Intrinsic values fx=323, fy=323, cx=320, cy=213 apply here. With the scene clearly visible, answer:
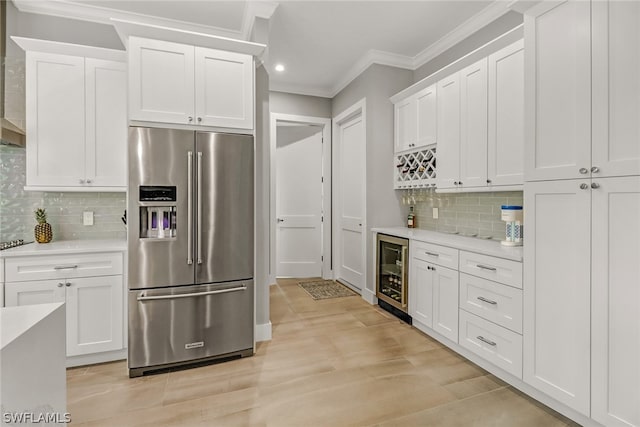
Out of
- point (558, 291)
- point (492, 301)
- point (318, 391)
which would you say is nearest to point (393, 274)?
point (492, 301)

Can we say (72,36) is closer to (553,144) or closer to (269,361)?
(269,361)

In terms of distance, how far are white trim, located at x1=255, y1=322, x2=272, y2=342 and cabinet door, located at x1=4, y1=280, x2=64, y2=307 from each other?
151 cm

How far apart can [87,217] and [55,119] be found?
2.78ft

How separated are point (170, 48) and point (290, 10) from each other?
4.03ft

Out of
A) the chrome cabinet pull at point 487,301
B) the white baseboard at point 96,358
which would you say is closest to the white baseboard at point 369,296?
the chrome cabinet pull at point 487,301

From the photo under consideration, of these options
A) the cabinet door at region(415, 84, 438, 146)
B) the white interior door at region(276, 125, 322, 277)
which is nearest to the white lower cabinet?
the white interior door at region(276, 125, 322, 277)

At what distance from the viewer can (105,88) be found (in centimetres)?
269

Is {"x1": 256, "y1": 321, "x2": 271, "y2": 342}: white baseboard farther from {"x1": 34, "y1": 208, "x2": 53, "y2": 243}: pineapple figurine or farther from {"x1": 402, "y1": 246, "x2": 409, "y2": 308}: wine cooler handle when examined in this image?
{"x1": 34, "y1": 208, "x2": 53, "y2": 243}: pineapple figurine

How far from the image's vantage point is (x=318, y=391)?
7.10 ft

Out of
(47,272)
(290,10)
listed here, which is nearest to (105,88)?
(47,272)

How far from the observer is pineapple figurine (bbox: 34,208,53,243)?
268cm

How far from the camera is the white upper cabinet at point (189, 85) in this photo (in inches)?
92.5

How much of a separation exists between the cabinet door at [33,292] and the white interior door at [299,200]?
122 inches

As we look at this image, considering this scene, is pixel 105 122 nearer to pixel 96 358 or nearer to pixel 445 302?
pixel 96 358
